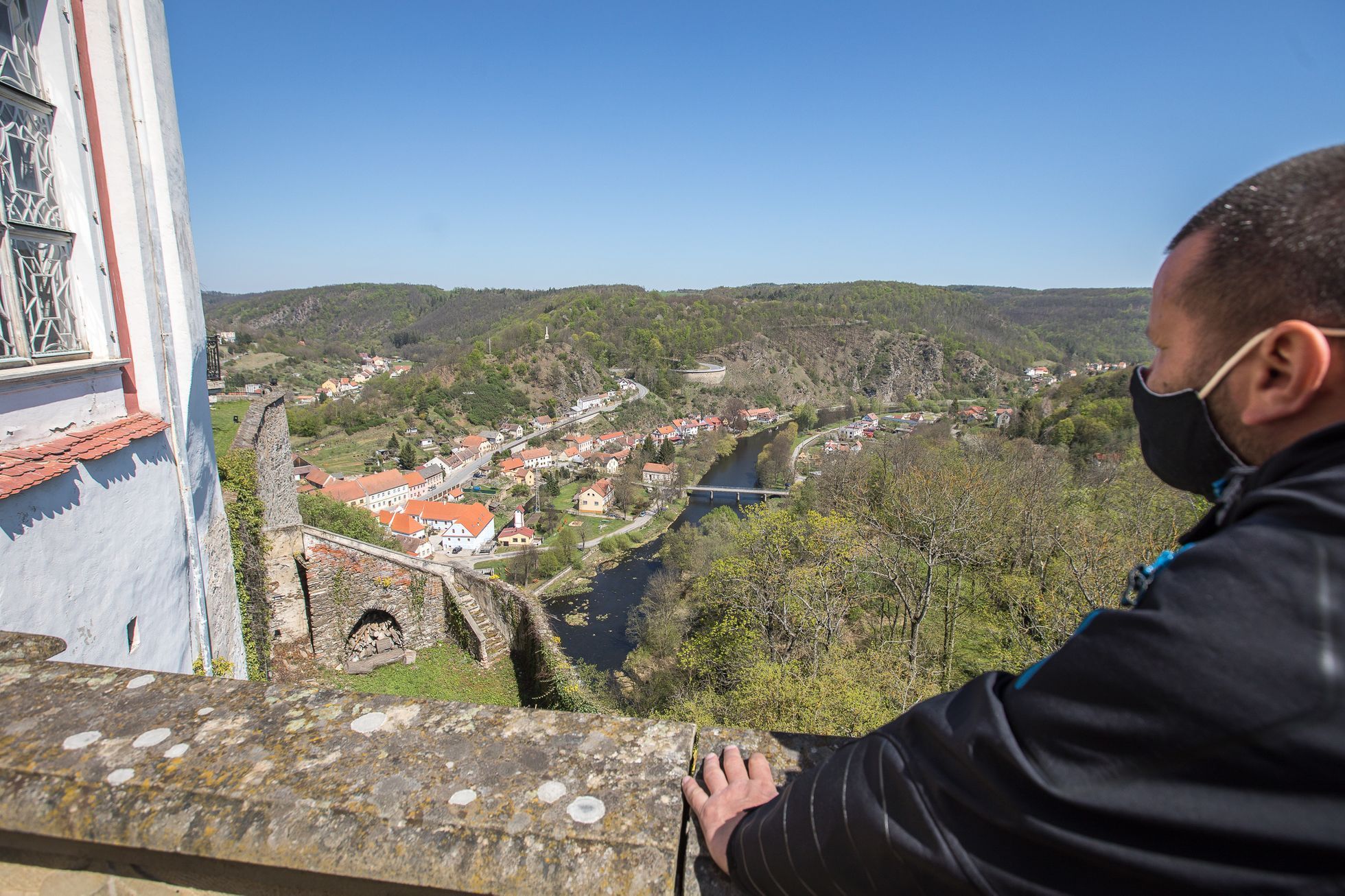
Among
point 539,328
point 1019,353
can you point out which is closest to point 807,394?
point 1019,353

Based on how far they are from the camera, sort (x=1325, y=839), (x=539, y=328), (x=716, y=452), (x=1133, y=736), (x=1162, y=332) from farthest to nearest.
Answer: (x=539, y=328) → (x=716, y=452) → (x=1162, y=332) → (x=1133, y=736) → (x=1325, y=839)

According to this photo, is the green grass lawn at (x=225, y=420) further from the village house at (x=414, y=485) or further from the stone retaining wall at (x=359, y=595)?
the village house at (x=414, y=485)

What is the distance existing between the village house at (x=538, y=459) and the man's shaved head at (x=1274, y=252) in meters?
67.9

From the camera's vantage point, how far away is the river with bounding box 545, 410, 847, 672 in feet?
95.5

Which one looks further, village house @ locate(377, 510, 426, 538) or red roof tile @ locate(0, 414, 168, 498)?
village house @ locate(377, 510, 426, 538)

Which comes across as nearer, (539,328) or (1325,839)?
(1325,839)

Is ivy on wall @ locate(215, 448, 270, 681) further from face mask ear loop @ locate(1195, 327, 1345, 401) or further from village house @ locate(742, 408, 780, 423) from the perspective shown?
village house @ locate(742, 408, 780, 423)

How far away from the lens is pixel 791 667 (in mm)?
12688

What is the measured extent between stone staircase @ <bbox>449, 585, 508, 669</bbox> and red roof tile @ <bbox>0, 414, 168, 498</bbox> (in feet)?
22.5

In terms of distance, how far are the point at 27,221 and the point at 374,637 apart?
9443 millimetres

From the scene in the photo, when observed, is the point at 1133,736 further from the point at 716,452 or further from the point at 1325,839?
the point at 716,452

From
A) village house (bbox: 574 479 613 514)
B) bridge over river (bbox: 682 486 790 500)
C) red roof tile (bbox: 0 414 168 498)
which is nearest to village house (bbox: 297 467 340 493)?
village house (bbox: 574 479 613 514)

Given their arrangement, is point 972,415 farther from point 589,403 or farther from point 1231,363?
point 1231,363

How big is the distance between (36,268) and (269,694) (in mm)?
3373
